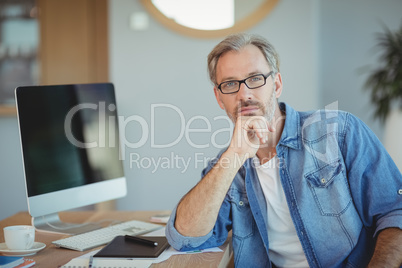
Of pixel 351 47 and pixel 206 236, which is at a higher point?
pixel 351 47

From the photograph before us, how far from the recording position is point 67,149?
66.6 inches

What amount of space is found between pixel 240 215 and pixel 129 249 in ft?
1.34

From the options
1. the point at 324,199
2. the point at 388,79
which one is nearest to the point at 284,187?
the point at 324,199

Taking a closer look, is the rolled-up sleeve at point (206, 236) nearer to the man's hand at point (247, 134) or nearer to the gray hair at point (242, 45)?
the man's hand at point (247, 134)

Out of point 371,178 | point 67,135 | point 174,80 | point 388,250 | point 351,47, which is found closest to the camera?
point 388,250

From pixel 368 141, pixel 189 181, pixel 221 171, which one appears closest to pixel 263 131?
pixel 221 171

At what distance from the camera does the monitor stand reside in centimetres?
166

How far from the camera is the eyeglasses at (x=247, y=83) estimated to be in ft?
5.27

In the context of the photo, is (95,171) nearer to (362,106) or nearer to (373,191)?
(373,191)

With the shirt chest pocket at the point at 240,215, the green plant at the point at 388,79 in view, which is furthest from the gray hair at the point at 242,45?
the green plant at the point at 388,79

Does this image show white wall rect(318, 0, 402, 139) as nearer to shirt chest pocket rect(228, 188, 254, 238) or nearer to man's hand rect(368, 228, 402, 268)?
shirt chest pocket rect(228, 188, 254, 238)

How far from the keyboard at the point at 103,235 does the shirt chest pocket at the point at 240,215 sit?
0.31 meters

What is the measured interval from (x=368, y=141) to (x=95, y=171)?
99cm

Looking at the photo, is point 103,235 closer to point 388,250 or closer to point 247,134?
point 247,134
